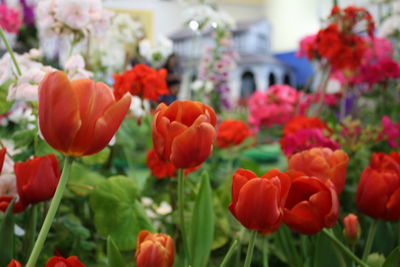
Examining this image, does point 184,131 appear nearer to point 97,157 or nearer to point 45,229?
point 45,229

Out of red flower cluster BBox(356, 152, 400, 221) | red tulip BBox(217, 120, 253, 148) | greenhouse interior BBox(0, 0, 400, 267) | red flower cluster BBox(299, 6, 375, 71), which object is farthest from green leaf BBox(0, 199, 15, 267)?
red flower cluster BBox(299, 6, 375, 71)

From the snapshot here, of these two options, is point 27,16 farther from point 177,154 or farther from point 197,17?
point 177,154

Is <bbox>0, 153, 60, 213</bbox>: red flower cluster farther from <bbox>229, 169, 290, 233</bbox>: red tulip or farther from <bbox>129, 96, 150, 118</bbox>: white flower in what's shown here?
<bbox>129, 96, 150, 118</bbox>: white flower

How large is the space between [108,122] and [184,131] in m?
0.05

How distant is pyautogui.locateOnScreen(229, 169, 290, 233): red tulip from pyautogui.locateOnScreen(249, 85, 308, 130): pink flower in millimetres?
739

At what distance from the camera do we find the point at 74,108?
19 cm

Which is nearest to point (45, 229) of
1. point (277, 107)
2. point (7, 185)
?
point (7, 185)

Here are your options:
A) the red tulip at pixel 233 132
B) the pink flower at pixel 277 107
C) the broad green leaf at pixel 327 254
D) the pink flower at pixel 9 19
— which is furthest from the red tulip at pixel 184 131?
the pink flower at pixel 277 107

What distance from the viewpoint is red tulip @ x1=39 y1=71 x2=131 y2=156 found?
190mm

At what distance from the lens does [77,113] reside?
19cm

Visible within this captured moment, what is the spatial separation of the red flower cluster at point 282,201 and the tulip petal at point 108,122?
0.06 metres

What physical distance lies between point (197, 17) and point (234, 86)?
86.5 inches

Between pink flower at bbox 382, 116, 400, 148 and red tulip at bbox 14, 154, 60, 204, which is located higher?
red tulip at bbox 14, 154, 60, 204

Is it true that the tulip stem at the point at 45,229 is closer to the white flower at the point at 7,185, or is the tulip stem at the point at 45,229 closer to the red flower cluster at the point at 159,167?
the white flower at the point at 7,185
